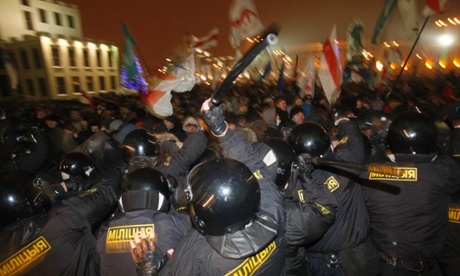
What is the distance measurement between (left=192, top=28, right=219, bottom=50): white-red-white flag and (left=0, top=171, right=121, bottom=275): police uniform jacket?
743 centimetres

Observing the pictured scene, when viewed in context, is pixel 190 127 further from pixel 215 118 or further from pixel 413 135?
pixel 413 135

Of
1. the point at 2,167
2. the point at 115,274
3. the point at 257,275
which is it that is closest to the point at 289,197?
the point at 257,275

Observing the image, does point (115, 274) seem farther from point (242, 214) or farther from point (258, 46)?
point (258, 46)

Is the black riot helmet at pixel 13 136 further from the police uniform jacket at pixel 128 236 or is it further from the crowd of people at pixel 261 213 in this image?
the police uniform jacket at pixel 128 236

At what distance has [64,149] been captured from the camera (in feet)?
22.4

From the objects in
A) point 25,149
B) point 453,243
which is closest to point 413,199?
point 453,243

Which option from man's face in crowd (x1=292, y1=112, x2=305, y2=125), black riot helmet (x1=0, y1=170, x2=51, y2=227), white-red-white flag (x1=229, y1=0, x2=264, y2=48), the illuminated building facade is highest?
white-red-white flag (x1=229, y1=0, x2=264, y2=48)

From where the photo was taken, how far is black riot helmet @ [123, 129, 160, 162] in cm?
451

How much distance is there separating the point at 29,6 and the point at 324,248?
2606 inches

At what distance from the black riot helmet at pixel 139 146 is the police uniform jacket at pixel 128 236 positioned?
1841 millimetres

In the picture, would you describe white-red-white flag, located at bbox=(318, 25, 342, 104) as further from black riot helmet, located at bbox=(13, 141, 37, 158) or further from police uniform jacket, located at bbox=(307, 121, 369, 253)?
black riot helmet, located at bbox=(13, 141, 37, 158)

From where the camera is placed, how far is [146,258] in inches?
87.3

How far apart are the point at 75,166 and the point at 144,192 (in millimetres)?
2216

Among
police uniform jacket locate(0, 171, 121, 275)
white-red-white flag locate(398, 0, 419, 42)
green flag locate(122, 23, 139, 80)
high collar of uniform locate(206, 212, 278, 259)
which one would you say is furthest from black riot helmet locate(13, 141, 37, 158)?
white-red-white flag locate(398, 0, 419, 42)
